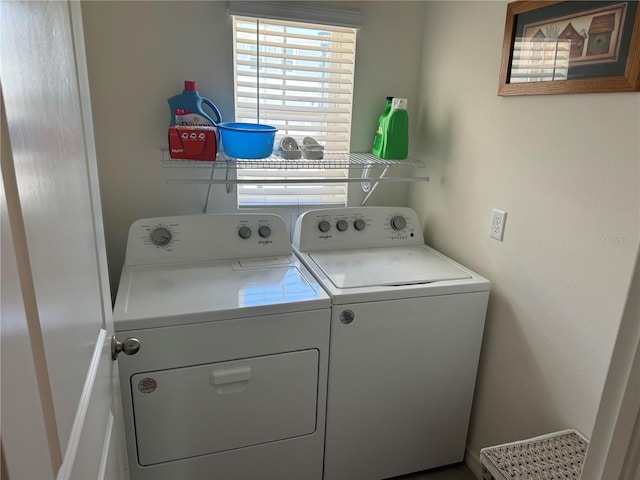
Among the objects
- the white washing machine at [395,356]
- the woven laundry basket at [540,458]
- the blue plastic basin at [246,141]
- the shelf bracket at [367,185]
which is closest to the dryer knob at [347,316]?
the white washing machine at [395,356]

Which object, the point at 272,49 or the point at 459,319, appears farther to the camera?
the point at 272,49

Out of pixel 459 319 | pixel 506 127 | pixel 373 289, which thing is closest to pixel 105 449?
pixel 373 289

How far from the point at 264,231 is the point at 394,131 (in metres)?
0.75

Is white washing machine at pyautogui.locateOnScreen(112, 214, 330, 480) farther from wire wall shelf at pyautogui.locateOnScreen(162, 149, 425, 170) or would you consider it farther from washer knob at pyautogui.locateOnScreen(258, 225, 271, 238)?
wire wall shelf at pyautogui.locateOnScreen(162, 149, 425, 170)

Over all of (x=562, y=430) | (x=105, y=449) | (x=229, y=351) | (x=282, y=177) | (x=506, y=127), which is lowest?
(x=562, y=430)

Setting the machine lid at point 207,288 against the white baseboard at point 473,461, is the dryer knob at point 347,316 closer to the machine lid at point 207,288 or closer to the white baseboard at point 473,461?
the machine lid at point 207,288

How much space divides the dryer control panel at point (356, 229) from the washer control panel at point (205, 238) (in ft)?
0.36

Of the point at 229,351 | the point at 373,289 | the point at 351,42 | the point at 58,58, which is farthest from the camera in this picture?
the point at 351,42

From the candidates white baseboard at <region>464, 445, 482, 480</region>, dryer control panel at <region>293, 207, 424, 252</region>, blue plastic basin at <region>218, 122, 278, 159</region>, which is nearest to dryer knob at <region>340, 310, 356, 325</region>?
dryer control panel at <region>293, 207, 424, 252</region>

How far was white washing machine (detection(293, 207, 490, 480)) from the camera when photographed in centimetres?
167

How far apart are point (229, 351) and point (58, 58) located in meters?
1.07

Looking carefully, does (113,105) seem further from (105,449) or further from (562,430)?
(562,430)

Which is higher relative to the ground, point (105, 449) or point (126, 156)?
point (126, 156)

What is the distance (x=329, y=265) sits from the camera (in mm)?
1897
